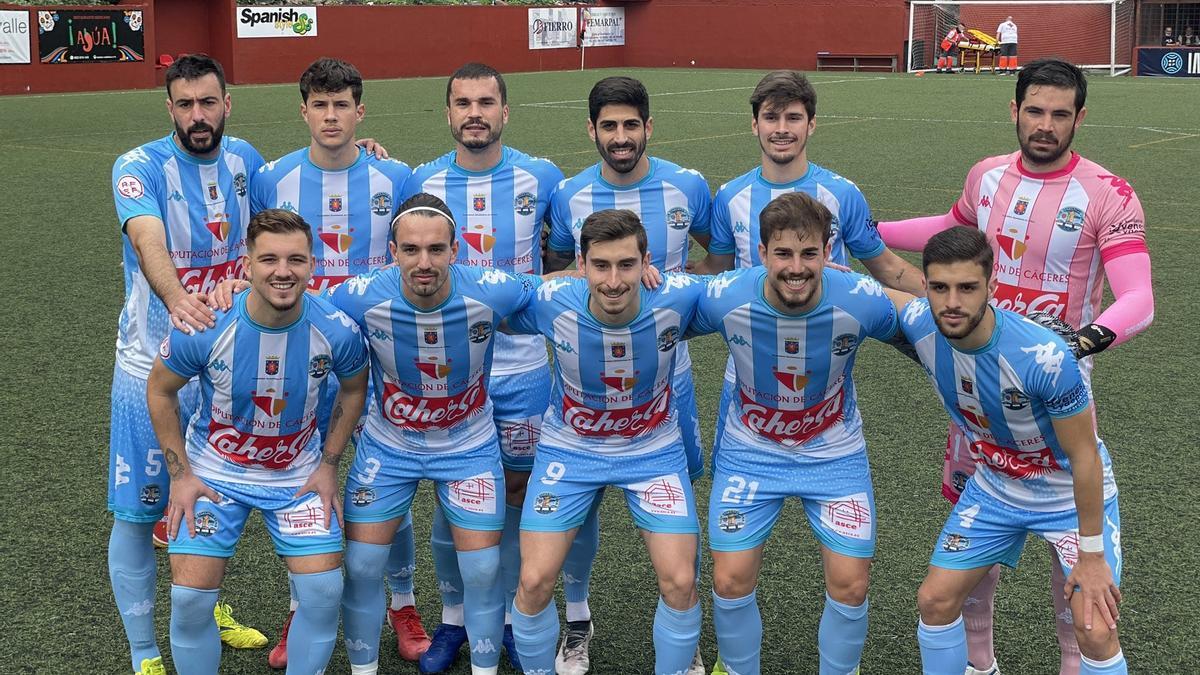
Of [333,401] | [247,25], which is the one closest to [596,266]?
[333,401]

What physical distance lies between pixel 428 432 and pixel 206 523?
0.82m

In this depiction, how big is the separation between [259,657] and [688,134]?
55.2 ft

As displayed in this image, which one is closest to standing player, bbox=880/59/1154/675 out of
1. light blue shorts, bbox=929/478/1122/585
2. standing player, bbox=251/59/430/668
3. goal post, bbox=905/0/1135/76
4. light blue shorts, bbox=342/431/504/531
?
light blue shorts, bbox=929/478/1122/585

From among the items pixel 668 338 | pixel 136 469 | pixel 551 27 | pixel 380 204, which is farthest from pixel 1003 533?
pixel 551 27

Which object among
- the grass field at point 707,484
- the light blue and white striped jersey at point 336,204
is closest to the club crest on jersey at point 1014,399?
the grass field at point 707,484

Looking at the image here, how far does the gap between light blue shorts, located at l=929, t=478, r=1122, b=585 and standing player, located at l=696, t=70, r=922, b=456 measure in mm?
1135

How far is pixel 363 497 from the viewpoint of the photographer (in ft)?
14.9

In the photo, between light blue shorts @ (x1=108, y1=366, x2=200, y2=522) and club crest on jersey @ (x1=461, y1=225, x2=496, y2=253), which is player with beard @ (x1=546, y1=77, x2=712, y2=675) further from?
light blue shorts @ (x1=108, y1=366, x2=200, y2=522)

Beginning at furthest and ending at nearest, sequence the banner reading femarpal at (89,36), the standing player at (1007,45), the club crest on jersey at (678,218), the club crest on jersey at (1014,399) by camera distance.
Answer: the standing player at (1007,45), the banner reading femarpal at (89,36), the club crest on jersey at (678,218), the club crest on jersey at (1014,399)

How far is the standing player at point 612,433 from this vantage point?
14.3 ft

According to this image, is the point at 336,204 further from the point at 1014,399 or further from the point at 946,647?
the point at 946,647

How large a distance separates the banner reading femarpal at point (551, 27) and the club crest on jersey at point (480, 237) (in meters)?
33.2

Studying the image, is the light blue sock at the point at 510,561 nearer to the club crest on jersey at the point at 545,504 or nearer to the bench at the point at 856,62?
the club crest on jersey at the point at 545,504

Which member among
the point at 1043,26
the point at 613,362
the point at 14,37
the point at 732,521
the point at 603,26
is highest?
the point at 603,26
